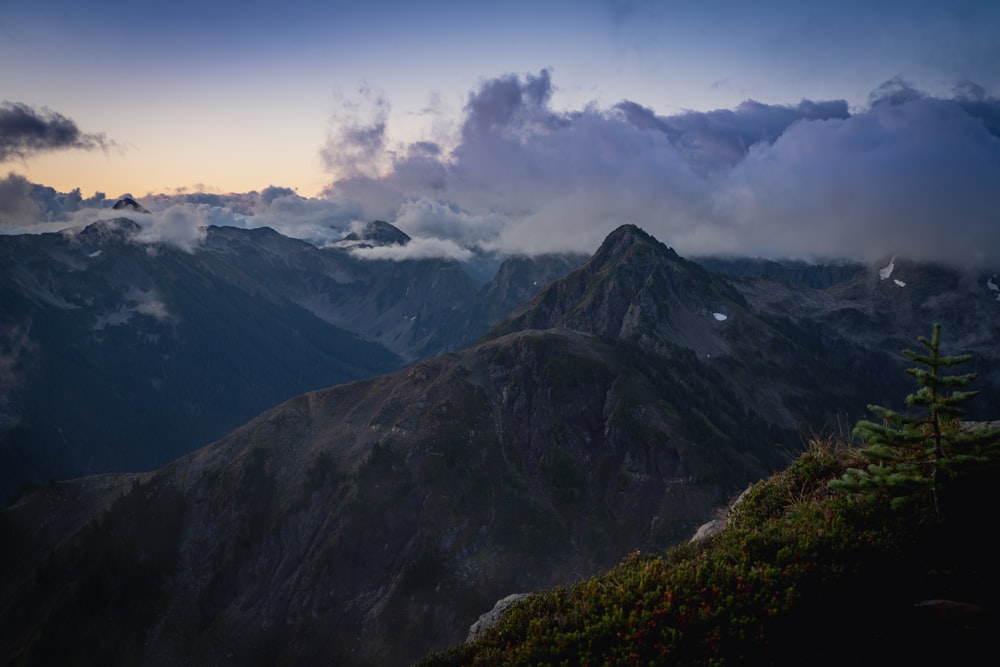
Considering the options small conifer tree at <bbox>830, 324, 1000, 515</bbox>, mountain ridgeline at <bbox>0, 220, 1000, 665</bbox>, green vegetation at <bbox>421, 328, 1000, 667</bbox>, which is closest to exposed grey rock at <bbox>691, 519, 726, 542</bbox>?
green vegetation at <bbox>421, 328, 1000, 667</bbox>

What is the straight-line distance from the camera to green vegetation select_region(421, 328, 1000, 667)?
503 inches

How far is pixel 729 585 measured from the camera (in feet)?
47.7

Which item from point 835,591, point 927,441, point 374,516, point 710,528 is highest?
point 927,441

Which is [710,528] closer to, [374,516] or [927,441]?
[927,441]

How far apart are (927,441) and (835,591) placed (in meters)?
5.02

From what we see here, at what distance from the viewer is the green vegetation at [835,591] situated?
12781 millimetres

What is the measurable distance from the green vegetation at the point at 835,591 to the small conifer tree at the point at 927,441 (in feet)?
0.19

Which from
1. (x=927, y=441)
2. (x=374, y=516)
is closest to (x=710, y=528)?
(x=927, y=441)

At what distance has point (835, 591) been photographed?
46.0 feet

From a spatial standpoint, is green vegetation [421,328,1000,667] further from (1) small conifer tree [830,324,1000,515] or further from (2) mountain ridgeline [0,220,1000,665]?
(2) mountain ridgeline [0,220,1000,665]

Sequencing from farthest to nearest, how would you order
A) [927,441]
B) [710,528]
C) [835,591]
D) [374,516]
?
[374,516] → [710,528] → [927,441] → [835,591]

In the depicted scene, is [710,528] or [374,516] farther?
[374,516]

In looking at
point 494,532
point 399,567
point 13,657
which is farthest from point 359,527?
point 13,657

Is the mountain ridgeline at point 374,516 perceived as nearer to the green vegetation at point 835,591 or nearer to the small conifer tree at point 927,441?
the green vegetation at point 835,591
